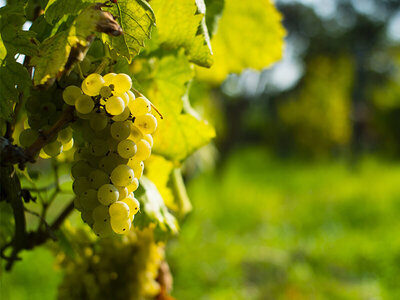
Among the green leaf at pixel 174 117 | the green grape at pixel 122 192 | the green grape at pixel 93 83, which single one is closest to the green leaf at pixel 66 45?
the green grape at pixel 93 83

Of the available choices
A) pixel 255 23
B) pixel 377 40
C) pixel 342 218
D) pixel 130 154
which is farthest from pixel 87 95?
pixel 377 40

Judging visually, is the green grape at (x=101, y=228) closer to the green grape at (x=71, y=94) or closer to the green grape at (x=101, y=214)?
the green grape at (x=101, y=214)

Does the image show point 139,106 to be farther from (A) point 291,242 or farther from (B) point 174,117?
(A) point 291,242

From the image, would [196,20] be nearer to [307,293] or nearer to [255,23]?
[255,23]

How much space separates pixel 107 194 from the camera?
48 cm

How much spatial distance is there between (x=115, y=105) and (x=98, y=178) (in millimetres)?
86

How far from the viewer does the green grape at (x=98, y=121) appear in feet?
1.61

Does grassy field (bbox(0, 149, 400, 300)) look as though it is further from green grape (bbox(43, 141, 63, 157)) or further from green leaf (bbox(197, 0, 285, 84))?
green grape (bbox(43, 141, 63, 157))

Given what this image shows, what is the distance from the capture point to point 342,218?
18.3 feet

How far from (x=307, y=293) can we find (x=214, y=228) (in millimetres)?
1863

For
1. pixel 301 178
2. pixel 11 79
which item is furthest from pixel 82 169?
pixel 301 178

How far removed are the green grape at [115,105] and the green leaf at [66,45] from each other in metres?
0.05

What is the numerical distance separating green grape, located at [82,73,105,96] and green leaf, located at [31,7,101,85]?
31 millimetres

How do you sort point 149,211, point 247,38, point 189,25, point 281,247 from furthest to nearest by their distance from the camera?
point 281,247 < point 247,38 < point 149,211 < point 189,25
